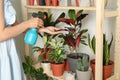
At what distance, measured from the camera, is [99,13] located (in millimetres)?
1216

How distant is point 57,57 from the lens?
1557mm

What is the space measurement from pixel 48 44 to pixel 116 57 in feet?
1.81

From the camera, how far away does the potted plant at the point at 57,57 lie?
1.55 metres

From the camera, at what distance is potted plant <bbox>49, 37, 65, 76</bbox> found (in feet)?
5.08

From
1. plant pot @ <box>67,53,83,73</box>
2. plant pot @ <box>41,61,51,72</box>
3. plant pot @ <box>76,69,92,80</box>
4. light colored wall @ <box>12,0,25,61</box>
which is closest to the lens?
plant pot @ <box>76,69,92,80</box>

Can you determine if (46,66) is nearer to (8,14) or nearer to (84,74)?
(84,74)

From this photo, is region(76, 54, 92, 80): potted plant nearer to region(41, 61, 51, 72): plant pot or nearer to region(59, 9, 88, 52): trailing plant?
region(59, 9, 88, 52): trailing plant

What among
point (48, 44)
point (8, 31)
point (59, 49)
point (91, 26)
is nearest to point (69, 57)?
point (59, 49)

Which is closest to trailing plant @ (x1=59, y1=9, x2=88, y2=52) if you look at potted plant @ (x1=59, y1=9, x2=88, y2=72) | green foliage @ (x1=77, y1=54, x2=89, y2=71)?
potted plant @ (x1=59, y1=9, x2=88, y2=72)

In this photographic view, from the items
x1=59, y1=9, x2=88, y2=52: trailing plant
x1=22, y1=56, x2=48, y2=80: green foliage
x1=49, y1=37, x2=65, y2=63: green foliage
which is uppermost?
x1=59, y1=9, x2=88, y2=52: trailing plant

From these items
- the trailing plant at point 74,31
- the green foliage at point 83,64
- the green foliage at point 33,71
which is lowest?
the green foliage at point 33,71

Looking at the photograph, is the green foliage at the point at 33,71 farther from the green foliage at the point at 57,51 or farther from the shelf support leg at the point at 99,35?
the shelf support leg at the point at 99,35

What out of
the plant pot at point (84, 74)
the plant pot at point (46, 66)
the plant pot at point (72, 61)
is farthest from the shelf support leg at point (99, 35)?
the plant pot at point (46, 66)

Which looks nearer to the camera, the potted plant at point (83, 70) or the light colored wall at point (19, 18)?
the potted plant at point (83, 70)
